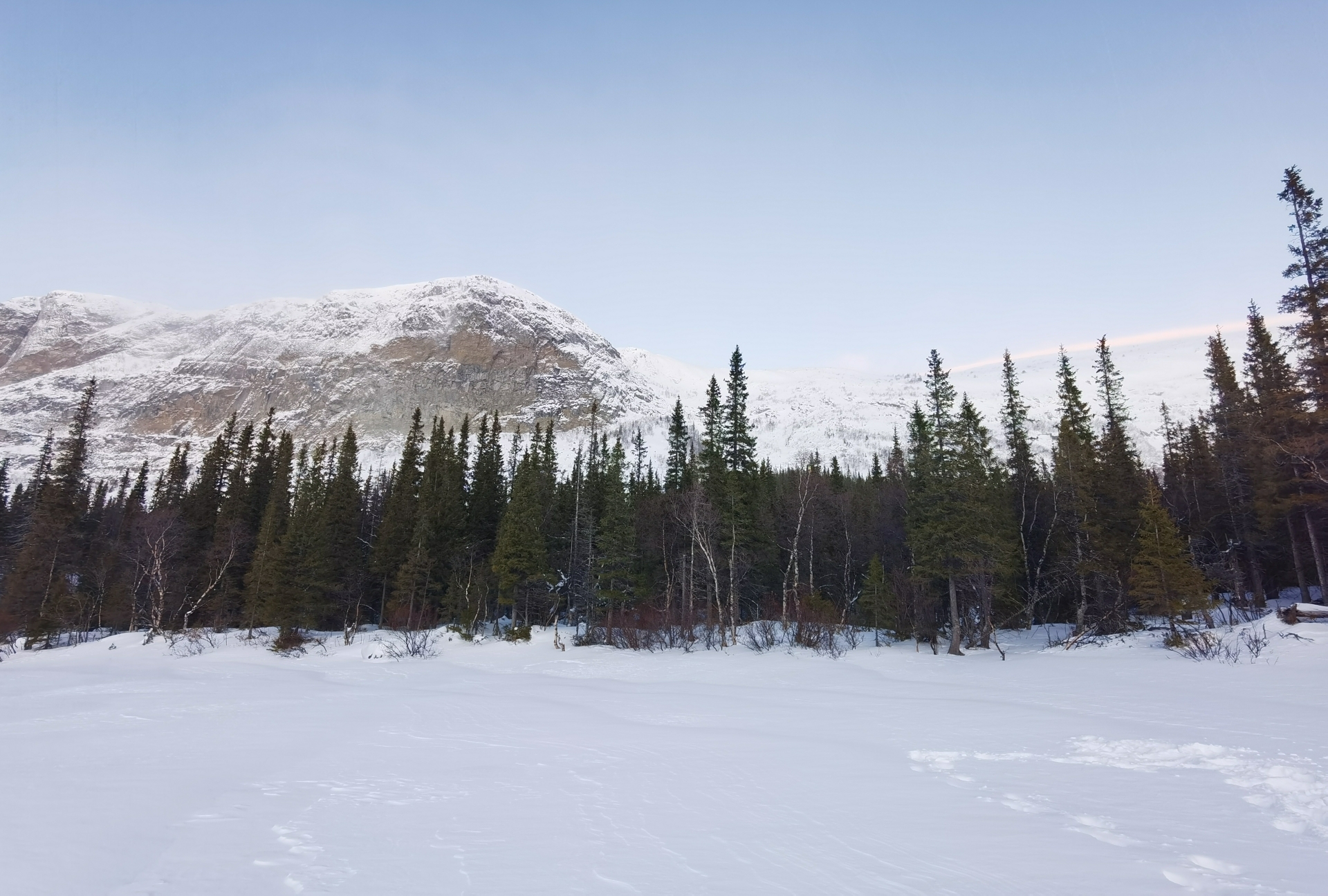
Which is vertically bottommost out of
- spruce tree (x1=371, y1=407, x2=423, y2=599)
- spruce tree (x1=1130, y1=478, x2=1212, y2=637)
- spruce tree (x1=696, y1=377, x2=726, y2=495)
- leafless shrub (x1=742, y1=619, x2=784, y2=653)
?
leafless shrub (x1=742, y1=619, x2=784, y2=653)

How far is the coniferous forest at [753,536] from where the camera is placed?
30891 mm

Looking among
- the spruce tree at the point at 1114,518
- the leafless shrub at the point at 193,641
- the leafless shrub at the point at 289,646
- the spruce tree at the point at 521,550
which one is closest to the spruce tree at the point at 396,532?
the leafless shrub at the point at 289,646

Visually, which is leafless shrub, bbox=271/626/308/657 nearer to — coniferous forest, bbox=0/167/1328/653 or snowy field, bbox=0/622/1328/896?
coniferous forest, bbox=0/167/1328/653

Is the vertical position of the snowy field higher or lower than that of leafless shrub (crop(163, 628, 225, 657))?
higher

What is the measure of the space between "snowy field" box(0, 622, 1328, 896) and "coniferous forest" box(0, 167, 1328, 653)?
15455mm

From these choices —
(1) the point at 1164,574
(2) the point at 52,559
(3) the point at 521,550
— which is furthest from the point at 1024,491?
(2) the point at 52,559

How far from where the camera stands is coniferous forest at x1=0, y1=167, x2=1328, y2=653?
30891mm

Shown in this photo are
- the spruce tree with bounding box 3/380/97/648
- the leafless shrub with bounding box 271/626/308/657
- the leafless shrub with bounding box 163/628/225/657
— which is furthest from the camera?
the spruce tree with bounding box 3/380/97/648

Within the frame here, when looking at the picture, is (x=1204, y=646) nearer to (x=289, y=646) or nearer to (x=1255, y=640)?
(x=1255, y=640)

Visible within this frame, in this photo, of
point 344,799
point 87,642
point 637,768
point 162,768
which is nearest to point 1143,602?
point 637,768

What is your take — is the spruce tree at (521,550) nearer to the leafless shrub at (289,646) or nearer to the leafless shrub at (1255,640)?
the leafless shrub at (289,646)

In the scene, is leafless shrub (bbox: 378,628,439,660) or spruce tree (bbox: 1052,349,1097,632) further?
leafless shrub (bbox: 378,628,439,660)

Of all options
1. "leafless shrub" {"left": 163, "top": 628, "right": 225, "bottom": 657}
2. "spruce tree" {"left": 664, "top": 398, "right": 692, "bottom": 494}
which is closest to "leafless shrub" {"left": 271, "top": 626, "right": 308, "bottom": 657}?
"leafless shrub" {"left": 163, "top": 628, "right": 225, "bottom": 657}

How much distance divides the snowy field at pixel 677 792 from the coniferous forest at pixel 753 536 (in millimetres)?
15455
